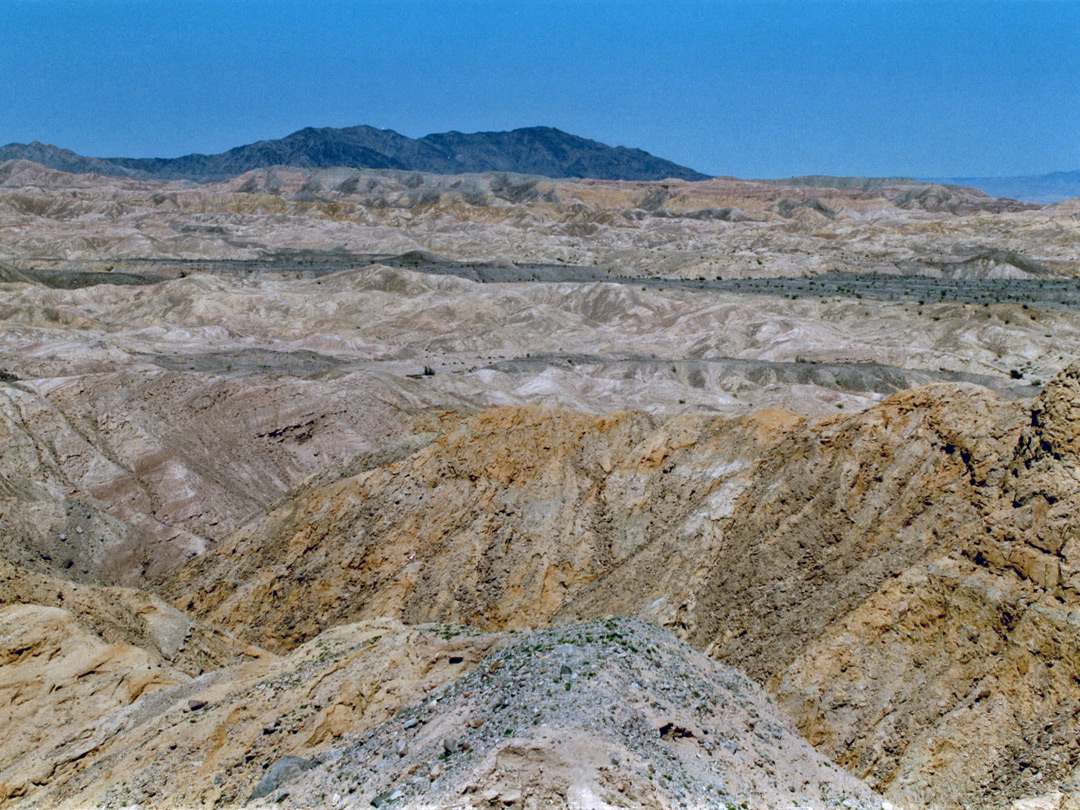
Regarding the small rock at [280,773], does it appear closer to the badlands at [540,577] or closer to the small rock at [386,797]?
the badlands at [540,577]

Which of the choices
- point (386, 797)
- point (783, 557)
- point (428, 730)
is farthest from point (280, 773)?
point (783, 557)

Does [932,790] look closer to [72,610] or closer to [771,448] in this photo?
[771,448]

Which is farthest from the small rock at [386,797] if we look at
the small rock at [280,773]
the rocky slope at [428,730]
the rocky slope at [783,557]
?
the rocky slope at [783,557]

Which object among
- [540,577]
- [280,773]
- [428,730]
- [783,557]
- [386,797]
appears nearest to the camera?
[386,797]

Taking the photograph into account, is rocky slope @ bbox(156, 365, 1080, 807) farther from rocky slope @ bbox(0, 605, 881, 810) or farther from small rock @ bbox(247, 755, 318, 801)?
small rock @ bbox(247, 755, 318, 801)

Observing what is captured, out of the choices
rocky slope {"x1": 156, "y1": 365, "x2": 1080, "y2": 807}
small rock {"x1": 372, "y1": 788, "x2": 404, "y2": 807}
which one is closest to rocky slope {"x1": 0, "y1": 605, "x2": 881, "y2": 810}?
small rock {"x1": 372, "y1": 788, "x2": 404, "y2": 807}

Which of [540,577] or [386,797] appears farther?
[540,577]

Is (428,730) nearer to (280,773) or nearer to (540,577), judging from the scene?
(280,773)

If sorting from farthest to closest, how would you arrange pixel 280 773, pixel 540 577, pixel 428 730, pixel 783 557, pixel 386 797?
1. pixel 540 577
2. pixel 783 557
3. pixel 280 773
4. pixel 428 730
5. pixel 386 797

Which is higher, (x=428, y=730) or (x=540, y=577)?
(x=428, y=730)

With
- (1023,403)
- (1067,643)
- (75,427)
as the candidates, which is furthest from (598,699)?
(75,427)
